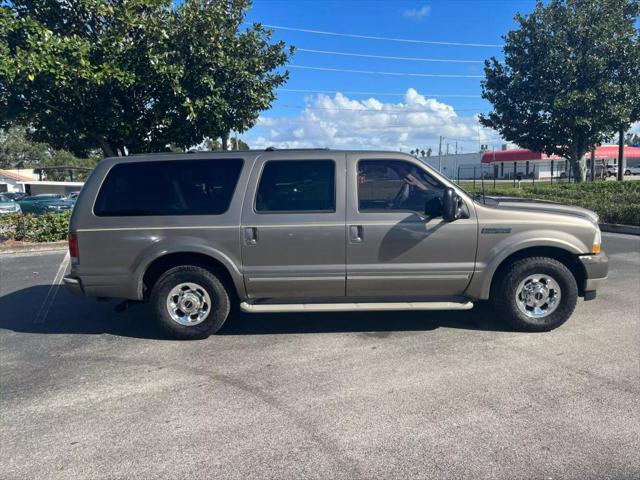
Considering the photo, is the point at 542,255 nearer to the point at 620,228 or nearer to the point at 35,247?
the point at 620,228

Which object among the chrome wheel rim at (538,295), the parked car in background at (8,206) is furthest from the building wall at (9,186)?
the chrome wheel rim at (538,295)

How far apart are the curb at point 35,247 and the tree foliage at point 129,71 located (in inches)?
→ 104

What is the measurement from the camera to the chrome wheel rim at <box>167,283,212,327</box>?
4977mm

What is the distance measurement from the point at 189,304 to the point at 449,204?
279 centimetres

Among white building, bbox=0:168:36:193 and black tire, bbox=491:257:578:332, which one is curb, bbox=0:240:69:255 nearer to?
black tire, bbox=491:257:578:332

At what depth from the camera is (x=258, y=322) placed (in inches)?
220

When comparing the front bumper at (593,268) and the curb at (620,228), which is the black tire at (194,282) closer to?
the front bumper at (593,268)

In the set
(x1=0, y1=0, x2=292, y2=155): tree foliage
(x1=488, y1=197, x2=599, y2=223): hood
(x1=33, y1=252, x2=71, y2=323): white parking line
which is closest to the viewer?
(x1=488, y1=197, x2=599, y2=223): hood

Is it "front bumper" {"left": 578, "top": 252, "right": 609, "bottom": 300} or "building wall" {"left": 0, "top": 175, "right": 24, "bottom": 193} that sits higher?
"building wall" {"left": 0, "top": 175, "right": 24, "bottom": 193}

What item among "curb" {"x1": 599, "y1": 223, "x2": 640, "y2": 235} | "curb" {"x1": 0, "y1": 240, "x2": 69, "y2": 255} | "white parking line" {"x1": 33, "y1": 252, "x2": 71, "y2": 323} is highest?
"curb" {"x1": 599, "y1": 223, "x2": 640, "y2": 235}

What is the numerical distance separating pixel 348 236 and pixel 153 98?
8425mm

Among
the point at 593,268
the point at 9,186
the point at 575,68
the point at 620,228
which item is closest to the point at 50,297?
the point at 593,268

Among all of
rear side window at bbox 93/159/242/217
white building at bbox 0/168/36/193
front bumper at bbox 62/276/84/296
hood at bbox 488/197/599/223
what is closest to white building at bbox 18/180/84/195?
white building at bbox 0/168/36/193

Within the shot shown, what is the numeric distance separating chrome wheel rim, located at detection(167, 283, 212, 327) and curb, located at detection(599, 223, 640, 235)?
11755 millimetres
